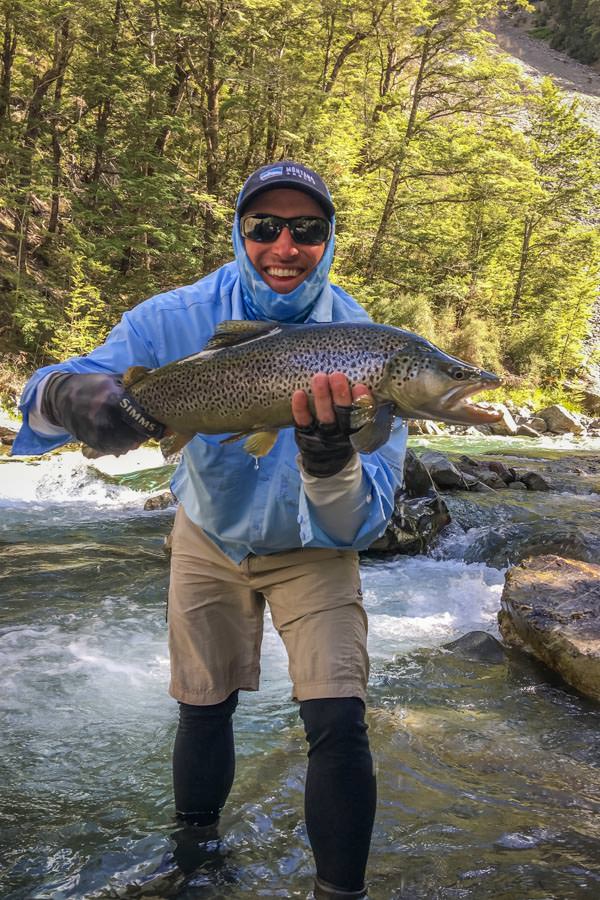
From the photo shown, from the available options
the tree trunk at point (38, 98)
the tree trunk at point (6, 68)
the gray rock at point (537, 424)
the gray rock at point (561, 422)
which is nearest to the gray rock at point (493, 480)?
the gray rock at point (537, 424)

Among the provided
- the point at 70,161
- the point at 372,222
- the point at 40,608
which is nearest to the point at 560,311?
the point at 372,222

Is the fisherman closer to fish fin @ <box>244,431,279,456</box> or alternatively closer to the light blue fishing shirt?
the light blue fishing shirt

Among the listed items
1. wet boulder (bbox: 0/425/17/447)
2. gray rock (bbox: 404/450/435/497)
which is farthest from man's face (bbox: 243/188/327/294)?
wet boulder (bbox: 0/425/17/447)

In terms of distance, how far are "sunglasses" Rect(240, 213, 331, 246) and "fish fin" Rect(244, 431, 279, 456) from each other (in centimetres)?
81

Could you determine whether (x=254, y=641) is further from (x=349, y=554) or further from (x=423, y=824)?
(x=423, y=824)

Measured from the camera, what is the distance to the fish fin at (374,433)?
2.30 metres

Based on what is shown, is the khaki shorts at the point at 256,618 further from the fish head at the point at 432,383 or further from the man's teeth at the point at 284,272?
the man's teeth at the point at 284,272

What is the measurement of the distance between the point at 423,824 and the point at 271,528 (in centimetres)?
182

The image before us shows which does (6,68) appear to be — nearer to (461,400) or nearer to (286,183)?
(286,183)

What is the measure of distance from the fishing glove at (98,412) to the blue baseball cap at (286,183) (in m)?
0.90

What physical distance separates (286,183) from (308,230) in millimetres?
190

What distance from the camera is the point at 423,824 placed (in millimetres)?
3352

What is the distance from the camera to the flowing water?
117 inches

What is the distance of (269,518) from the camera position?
2.55 metres
